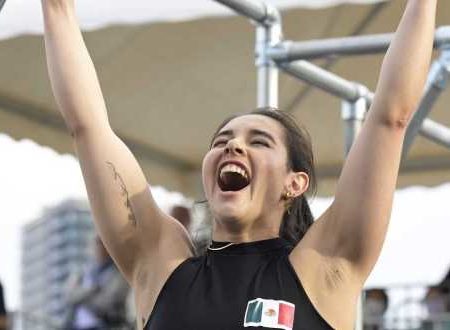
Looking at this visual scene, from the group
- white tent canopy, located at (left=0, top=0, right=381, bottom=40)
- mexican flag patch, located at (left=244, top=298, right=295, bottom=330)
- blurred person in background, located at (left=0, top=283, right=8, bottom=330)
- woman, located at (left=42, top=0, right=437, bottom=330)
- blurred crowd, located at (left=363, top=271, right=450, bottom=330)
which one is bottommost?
mexican flag patch, located at (left=244, top=298, right=295, bottom=330)

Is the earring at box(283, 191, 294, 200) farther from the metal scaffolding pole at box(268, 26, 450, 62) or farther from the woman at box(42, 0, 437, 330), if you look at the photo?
the metal scaffolding pole at box(268, 26, 450, 62)

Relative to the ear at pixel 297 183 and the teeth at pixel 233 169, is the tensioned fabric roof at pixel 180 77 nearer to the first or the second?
the ear at pixel 297 183

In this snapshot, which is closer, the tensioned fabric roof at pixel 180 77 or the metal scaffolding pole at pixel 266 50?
the metal scaffolding pole at pixel 266 50

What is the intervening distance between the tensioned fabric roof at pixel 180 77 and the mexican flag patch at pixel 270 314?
111 inches

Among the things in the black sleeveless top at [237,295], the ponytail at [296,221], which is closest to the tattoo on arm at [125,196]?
the black sleeveless top at [237,295]

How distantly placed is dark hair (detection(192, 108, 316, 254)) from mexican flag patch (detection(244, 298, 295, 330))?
0.76 ft

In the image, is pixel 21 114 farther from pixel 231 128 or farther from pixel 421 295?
pixel 231 128

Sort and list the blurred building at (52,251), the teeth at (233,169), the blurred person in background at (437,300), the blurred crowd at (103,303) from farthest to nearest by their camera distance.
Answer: the blurred building at (52,251)
the blurred person in background at (437,300)
the blurred crowd at (103,303)
the teeth at (233,169)

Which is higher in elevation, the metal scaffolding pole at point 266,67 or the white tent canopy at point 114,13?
the white tent canopy at point 114,13

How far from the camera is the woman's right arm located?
7.33 ft

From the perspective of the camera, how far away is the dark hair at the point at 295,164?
229 centimetres

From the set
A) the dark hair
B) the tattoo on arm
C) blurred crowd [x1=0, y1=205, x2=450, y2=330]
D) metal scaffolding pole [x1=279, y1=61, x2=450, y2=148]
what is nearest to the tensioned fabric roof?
blurred crowd [x1=0, y1=205, x2=450, y2=330]

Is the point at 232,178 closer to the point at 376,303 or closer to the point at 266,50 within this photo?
the point at 266,50

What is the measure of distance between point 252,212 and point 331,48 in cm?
153
